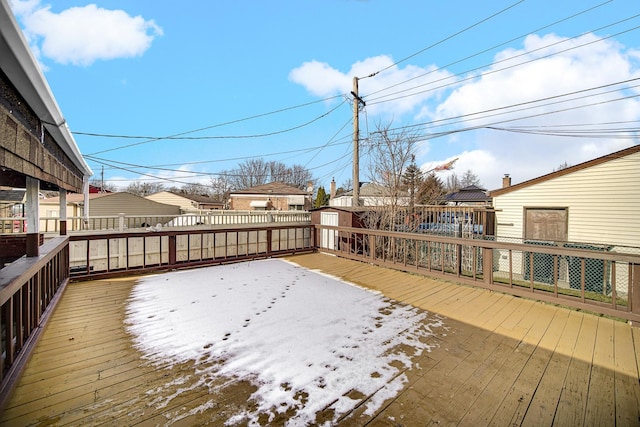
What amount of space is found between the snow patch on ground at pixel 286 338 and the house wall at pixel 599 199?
6.47m

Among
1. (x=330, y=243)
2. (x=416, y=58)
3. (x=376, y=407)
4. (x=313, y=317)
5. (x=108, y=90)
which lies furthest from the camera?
(x=108, y=90)

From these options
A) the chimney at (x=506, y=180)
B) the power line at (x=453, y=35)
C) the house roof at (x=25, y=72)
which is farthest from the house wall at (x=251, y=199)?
the house roof at (x=25, y=72)

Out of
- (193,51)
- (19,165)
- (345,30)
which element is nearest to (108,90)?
(193,51)

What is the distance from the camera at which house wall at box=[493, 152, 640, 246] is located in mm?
6266

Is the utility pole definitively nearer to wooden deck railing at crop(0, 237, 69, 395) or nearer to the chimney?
wooden deck railing at crop(0, 237, 69, 395)

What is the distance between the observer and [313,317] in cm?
301

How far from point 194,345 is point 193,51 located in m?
12.9

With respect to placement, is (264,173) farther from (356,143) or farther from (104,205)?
(356,143)

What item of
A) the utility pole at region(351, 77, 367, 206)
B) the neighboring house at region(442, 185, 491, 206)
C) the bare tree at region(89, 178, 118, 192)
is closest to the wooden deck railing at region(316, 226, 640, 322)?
the utility pole at region(351, 77, 367, 206)

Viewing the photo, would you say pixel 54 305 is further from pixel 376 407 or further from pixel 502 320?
pixel 502 320

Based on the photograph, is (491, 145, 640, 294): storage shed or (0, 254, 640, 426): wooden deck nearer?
(0, 254, 640, 426): wooden deck

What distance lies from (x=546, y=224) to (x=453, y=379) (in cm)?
760

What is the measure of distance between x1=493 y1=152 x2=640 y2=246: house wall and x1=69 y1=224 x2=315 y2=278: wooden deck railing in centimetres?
636

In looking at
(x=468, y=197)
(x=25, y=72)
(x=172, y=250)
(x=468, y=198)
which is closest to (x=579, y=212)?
(x=172, y=250)
